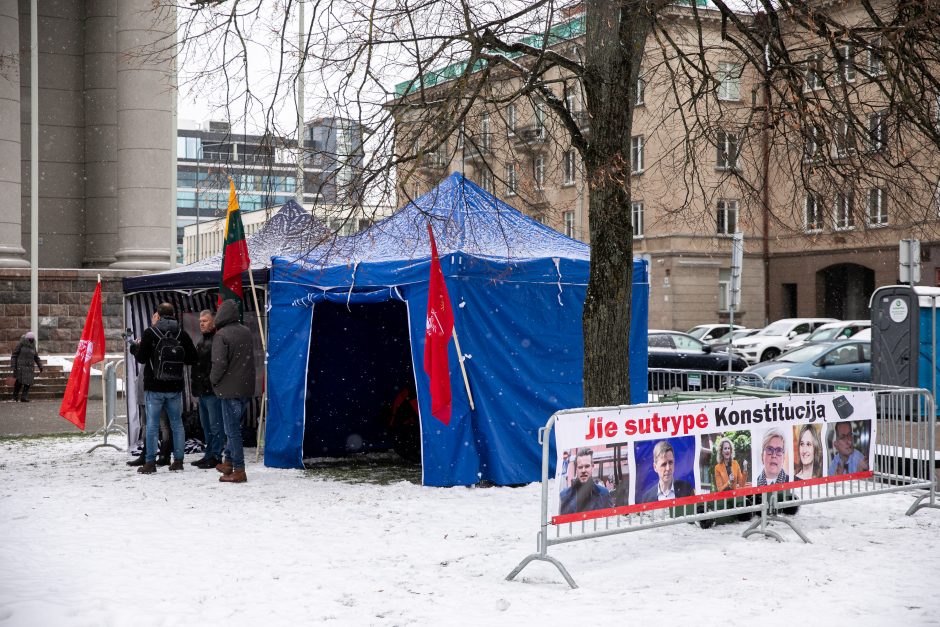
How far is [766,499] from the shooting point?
27.7ft

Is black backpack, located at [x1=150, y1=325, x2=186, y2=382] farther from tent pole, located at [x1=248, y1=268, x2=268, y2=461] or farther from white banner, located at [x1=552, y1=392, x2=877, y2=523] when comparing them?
white banner, located at [x1=552, y1=392, x2=877, y2=523]

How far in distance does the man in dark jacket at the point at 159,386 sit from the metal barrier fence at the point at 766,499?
5185 mm

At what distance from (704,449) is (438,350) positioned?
11.5 ft

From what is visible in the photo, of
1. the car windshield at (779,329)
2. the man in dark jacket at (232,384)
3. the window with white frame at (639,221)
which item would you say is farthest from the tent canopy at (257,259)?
the window with white frame at (639,221)

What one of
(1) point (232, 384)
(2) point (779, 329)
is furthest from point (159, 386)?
(2) point (779, 329)

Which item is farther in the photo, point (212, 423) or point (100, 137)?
point (100, 137)

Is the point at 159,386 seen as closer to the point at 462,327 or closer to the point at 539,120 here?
the point at 462,327

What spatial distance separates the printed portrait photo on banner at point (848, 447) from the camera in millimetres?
8734

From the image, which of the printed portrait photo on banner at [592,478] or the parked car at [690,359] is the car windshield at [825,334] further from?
the printed portrait photo on banner at [592,478]

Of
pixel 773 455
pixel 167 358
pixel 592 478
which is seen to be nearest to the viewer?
pixel 592 478

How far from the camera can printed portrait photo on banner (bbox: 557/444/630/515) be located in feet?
23.3

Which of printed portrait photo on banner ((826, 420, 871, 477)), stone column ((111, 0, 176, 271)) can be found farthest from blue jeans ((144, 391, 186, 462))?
stone column ((111, 0, 176, 271))

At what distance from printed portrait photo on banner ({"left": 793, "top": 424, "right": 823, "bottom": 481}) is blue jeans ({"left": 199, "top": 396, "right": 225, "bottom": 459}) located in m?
6.54

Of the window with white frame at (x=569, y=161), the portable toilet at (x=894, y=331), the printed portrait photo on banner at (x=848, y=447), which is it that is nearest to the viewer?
the printed portrait photo on banner at (x=848, y=447)
